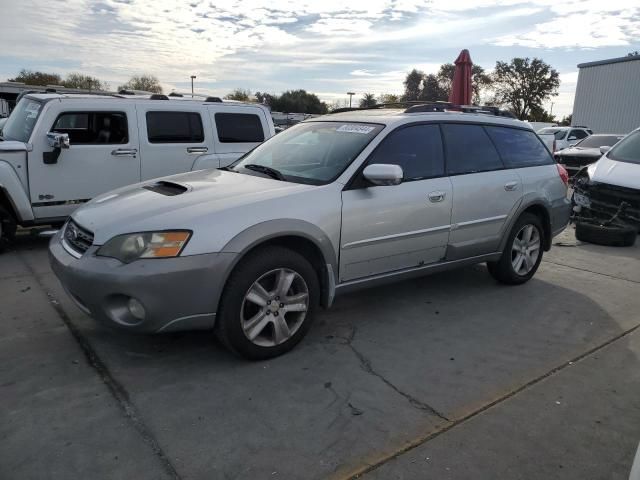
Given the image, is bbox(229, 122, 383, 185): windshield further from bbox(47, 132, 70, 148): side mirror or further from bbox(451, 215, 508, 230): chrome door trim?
bbox(47, 132, 70, 148): side mirror

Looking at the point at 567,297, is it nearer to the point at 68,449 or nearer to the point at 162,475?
the point at 162,475

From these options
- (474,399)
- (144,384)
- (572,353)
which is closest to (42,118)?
(144,384)

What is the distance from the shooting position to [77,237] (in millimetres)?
3471

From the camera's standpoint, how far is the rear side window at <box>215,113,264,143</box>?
724 centimetres

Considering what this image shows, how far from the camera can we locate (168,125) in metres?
6.80

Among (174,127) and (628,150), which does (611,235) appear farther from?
(174,127)

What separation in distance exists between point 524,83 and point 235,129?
190 ft

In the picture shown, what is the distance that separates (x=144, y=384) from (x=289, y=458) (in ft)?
3.61

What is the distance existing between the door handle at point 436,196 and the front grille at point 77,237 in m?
2.49

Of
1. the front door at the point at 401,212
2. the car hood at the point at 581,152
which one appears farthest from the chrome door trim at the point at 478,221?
the car hood at the point at 581,152

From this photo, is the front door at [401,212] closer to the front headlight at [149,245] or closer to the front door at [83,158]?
the front headlight at [149,245]

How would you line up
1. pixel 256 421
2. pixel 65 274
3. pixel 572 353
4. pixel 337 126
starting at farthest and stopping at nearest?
pixel 337 126, pixel 572 353, pixel 65 274, pixel 256 421

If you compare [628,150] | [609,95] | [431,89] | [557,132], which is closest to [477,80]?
[431,89]

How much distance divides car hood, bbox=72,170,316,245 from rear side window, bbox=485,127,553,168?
2236 mm
